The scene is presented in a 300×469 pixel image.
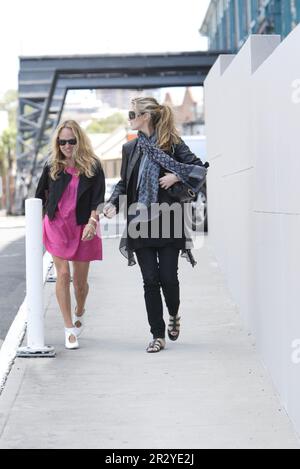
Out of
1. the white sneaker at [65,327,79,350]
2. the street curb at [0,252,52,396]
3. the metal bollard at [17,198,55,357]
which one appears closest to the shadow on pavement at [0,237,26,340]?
the street curb at [0,252,52,396]

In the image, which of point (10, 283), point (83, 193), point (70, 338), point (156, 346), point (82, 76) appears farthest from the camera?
point (82, 76)

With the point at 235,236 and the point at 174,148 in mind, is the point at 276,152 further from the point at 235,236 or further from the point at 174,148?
the point at 235,236

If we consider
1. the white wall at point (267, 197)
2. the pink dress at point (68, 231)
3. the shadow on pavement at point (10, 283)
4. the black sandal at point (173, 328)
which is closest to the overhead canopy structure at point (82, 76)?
the shadow on pavement at point (10, 283)

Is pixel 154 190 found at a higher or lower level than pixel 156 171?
lower

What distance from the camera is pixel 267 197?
22.8 ft

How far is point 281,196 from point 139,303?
4.84 metres

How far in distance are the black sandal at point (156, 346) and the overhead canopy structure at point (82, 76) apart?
2700cm

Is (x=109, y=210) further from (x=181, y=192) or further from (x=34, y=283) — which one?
(x=34, y=283)

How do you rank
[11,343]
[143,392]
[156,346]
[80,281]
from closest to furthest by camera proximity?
[143,392] < [156,346] < [80,281] < [11,343]

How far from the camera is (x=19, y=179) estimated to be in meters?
40.2

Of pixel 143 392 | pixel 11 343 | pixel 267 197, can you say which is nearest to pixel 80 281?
pixel 11 343

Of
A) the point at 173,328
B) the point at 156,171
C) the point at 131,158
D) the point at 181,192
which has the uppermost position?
the point at 131,158

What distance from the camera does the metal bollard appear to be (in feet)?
25.9

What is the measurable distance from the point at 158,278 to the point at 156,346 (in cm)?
52
